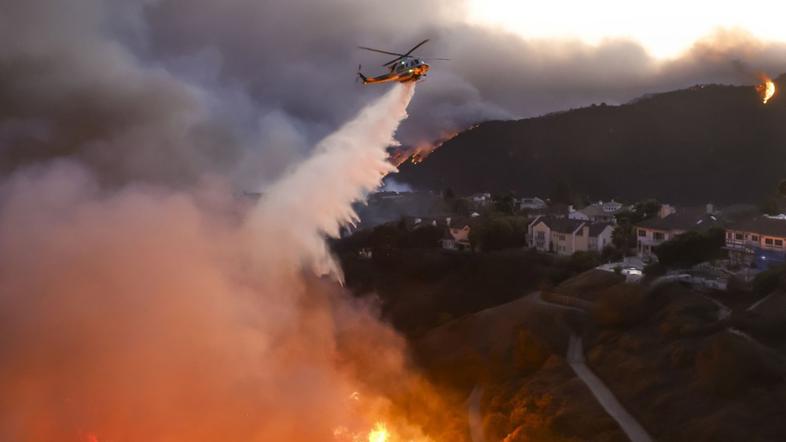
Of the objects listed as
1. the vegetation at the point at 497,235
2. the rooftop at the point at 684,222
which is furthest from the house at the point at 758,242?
the vegetation at the point at 497,235

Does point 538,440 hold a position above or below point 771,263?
below

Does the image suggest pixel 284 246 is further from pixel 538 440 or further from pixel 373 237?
pixel 373 237

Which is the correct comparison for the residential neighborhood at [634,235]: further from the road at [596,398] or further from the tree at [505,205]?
the road at [596,398]

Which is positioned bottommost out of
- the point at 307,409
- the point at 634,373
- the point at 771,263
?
the point at 307,409

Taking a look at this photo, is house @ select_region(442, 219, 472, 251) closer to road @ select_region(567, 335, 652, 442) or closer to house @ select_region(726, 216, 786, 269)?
house @ select_region(726, 216, 786, 269)

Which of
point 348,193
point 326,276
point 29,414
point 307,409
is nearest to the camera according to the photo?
point 29,414

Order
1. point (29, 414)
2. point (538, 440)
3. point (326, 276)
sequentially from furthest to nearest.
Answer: point (326, 276) → point (29, 414) → point (538, 440)

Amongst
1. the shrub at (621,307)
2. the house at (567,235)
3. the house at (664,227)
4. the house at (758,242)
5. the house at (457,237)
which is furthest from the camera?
the house at (457,237)

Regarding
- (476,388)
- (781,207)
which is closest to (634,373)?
(476,388)
